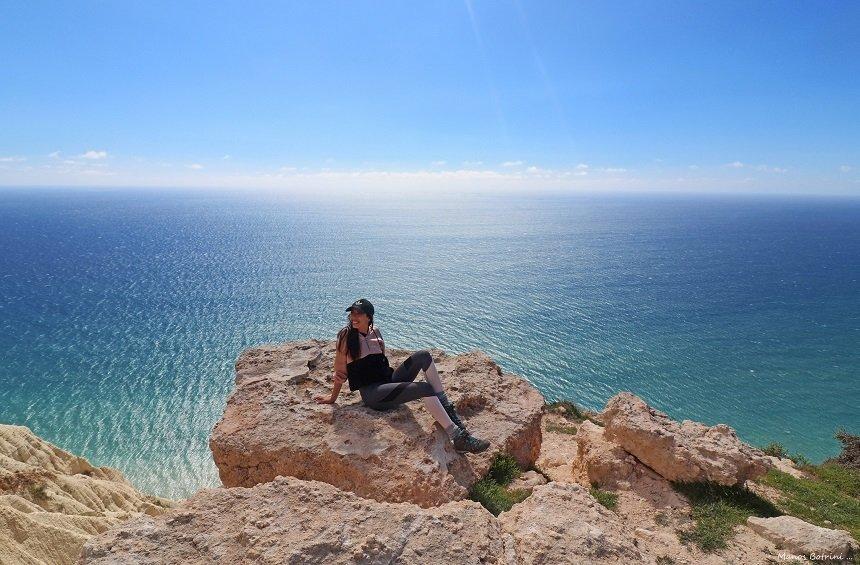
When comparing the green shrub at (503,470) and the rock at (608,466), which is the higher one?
the green shrub at (503,470)

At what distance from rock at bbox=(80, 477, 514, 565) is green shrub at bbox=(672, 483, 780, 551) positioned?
17.0ft

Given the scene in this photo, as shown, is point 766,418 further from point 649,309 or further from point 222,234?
point 222,234

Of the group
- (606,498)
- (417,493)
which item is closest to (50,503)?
(417,493)

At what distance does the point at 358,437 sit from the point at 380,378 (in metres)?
1.31

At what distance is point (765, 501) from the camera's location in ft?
33.3

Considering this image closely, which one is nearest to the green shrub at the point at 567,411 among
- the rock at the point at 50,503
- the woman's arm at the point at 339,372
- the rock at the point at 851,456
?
the rock at the point at 851,456

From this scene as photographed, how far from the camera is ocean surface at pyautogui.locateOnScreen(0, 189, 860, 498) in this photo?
119 feet

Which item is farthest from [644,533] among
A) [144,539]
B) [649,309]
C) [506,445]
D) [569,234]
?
[569,234]

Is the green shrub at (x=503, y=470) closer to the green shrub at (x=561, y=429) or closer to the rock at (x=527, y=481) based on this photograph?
the rock at (x=527, y=481)

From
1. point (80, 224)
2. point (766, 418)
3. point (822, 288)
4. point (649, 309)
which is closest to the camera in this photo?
point (766, 418)

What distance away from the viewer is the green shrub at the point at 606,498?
32.4 feet

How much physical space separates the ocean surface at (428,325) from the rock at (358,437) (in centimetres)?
2522

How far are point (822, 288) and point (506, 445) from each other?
93.8 m

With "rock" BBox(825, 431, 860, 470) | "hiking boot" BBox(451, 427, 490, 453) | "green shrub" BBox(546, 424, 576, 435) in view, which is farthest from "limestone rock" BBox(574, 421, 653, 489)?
"rock" BBox(825, 431, 860, 470)
